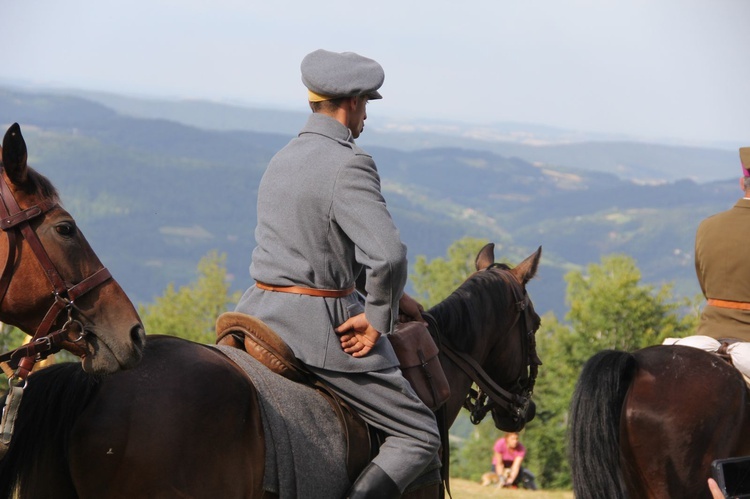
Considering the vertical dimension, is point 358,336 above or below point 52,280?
below

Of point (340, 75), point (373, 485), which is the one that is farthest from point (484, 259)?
point (373, 485)

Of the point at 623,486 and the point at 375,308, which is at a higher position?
the point at 375,308

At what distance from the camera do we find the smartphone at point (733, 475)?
4.89m

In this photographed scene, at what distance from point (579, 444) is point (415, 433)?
1.95 meters

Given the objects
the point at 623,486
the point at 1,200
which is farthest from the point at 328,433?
the point at 623,486

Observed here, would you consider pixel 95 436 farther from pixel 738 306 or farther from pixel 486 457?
pixel 486 457

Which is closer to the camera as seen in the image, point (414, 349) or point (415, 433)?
point (415, 433)

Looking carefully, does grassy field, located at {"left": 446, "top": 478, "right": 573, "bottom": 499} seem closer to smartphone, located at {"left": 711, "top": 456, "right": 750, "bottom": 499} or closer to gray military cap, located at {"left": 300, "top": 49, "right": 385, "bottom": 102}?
smartphone, located at {"left": 711, "top": 456, "right": 750, "bottom": 499}

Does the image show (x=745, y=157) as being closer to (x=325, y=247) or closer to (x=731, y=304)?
(x=731, y=304)

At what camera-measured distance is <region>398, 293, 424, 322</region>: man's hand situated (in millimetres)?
4988

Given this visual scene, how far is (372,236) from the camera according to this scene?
4.03 meters

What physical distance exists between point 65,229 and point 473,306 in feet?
9.28

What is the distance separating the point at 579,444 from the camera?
5.93m

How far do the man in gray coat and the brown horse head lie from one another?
3.02ft
